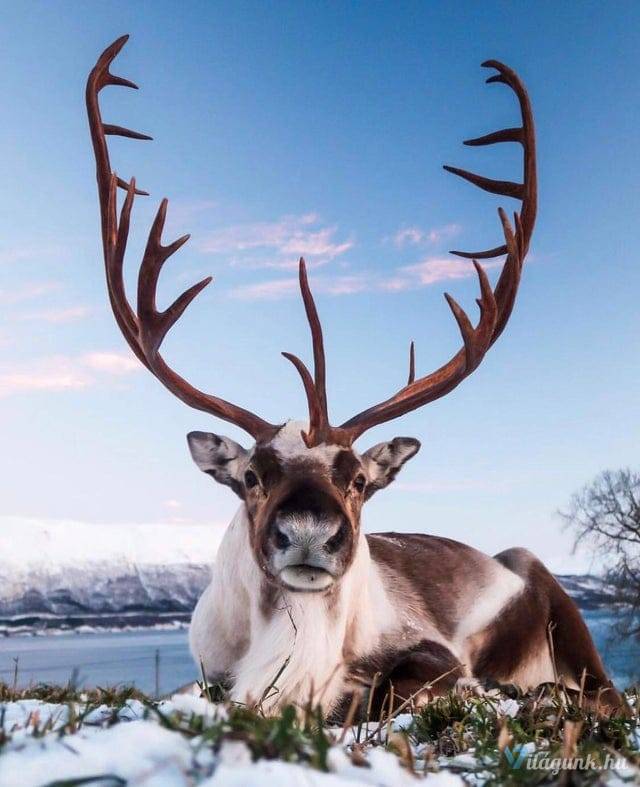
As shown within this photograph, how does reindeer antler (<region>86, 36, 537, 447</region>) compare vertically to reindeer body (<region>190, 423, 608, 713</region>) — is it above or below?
above

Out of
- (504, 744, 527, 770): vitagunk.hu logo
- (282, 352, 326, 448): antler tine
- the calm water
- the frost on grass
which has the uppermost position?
(282, 352, 326, 448): antler tine

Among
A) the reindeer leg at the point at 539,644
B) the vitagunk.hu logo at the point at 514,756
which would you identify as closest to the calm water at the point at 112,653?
the reindeer leg at the point at 539,644

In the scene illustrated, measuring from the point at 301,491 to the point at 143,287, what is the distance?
89.8 inches

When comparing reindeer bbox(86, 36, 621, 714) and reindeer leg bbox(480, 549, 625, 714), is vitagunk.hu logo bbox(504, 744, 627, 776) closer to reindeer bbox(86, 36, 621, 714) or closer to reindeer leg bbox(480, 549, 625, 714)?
reindeer bbox(86, 36, 621, 714)

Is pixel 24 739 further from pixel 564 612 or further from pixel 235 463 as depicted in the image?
pixel 564 612

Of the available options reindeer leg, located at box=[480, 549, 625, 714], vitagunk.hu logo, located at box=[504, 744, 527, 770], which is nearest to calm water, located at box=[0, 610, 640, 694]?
reindeer leg, located at box=[480, 549, 625, 714]

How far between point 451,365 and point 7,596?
101 meters

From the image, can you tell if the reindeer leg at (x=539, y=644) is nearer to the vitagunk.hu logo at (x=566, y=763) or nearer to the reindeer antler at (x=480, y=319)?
the reindeer antler at (x=480, y=319)

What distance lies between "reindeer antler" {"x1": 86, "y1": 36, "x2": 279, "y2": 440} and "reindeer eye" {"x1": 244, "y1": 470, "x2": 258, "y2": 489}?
338mm

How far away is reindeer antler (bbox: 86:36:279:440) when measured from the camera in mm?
6090

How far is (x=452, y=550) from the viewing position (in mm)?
7289

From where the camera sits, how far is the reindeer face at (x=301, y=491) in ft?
15.5

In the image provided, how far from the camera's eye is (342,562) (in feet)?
15.9

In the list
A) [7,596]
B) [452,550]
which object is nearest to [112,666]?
[7,596]
